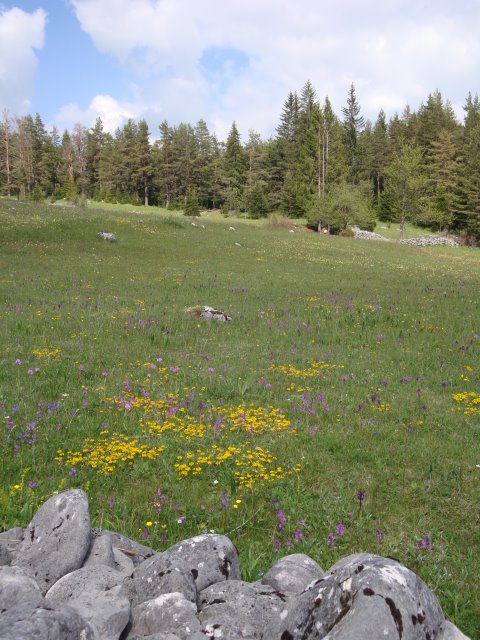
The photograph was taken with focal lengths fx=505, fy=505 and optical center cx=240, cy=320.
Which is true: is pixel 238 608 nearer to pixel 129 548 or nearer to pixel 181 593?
pixel 181 593

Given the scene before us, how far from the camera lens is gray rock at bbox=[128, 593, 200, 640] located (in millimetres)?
3758

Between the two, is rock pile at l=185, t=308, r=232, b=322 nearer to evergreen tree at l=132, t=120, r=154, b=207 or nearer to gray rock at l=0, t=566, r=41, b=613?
gray rock at l=0, t=566, r=41, b=613

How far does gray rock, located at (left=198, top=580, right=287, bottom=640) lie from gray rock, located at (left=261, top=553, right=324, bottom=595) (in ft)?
0.44

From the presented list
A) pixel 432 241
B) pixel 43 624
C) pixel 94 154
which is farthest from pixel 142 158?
pixel 43 624

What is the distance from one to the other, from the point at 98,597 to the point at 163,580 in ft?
1.75

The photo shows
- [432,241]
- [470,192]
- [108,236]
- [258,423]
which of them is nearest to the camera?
[258,423]

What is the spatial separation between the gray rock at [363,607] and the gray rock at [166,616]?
0.60m

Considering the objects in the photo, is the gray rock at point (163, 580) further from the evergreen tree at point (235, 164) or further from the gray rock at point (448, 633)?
the evergreen tree at point (235, 164)

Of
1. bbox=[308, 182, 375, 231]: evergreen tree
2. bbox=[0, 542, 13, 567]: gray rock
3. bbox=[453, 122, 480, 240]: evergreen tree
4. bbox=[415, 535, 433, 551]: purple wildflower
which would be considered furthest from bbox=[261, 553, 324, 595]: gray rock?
bbox=[453, 122, 480, 240]: evergreen tree

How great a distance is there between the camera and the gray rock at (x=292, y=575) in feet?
14.6

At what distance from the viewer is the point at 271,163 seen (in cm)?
10944

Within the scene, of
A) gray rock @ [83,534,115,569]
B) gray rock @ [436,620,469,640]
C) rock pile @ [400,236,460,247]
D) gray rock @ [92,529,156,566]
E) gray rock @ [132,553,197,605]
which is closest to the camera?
gray rock @ [436,620,469,640]

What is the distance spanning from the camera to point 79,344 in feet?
45.1

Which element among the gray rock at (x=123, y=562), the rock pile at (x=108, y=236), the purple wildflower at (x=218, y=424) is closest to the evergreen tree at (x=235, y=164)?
the rock pile at (x=108, y=236)
